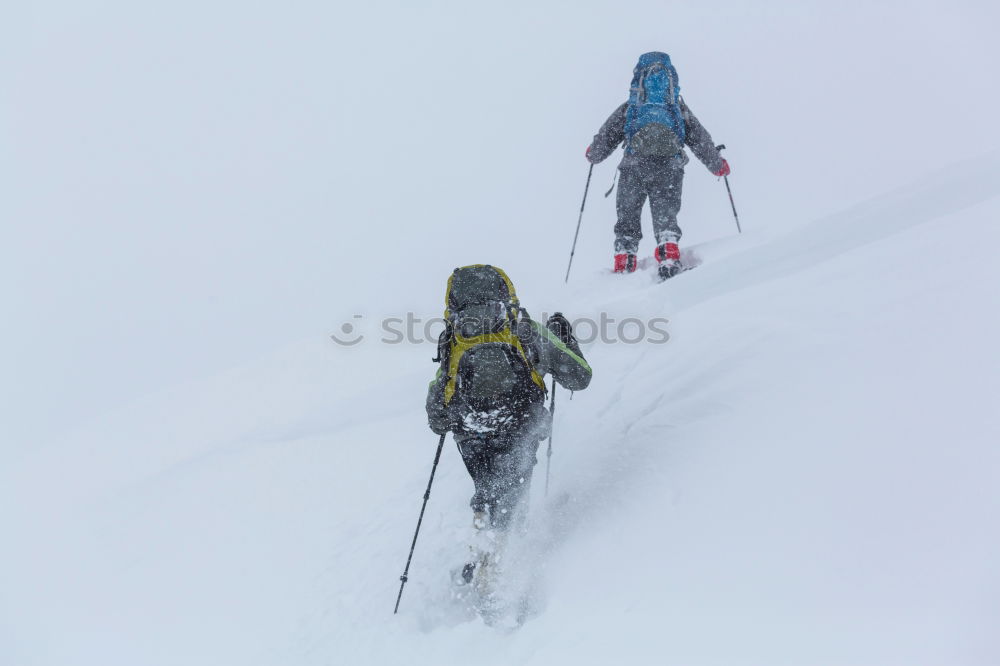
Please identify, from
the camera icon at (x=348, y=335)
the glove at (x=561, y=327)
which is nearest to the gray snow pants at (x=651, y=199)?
the glove at (x=561, y=327)

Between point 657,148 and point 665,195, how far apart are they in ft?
1.89

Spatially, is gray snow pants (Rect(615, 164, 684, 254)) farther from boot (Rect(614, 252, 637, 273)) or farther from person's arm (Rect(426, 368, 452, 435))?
person's arm (Rect(426, 368, 452, 435))

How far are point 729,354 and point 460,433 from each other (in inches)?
108

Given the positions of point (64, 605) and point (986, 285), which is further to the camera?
point (64, 605)

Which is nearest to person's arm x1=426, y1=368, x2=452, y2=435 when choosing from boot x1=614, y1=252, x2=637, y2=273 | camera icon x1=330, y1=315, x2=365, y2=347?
boot x1=614, y1=252, x2=637, y2=273

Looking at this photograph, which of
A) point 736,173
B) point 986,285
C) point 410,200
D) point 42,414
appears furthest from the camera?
point 410,200

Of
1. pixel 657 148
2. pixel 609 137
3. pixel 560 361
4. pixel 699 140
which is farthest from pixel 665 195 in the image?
pixel 560 361

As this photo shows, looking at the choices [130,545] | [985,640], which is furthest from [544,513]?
[130,545]

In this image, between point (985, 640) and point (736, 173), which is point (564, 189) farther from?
point (985, 640)

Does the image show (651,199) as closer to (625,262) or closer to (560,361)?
(625,262)

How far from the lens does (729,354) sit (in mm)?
5762

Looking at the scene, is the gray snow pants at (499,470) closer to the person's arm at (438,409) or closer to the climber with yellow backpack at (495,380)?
the climber with yellow backpack at (495,380)

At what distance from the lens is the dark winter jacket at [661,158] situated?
7.61m

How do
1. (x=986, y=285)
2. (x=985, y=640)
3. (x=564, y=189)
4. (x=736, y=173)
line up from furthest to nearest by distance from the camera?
(x=564, y=189) < (x=736, y=173) < (x=986, y=285) < (x=985, y=640)
